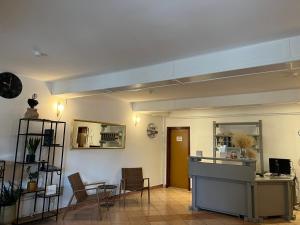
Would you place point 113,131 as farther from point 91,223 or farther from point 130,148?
point 91,223

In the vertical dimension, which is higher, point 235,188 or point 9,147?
point 9,147

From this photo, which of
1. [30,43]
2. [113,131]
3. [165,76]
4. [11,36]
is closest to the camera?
[11,36]

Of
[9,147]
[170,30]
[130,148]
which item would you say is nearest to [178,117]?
[130,148]

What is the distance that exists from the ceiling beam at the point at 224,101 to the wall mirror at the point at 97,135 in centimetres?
89

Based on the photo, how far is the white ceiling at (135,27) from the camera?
1.92 metres

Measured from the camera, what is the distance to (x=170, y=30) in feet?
7.60

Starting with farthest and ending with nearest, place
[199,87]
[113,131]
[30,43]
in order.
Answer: [113,131]
[199,87]
[30,43]

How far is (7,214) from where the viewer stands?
3473 mm

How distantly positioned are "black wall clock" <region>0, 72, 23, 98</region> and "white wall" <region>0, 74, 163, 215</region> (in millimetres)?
79

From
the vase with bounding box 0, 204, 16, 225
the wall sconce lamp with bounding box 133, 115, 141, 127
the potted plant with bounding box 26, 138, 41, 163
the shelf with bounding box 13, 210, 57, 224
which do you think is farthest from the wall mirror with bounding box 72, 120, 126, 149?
the vase with bounding box 0, 204, 16, 225

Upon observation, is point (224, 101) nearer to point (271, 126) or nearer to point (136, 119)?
point (271, 126)

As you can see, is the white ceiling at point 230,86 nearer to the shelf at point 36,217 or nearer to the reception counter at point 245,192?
Result: the reception counter at point 245,192

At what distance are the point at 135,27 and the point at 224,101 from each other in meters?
3.31

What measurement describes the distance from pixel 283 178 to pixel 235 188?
95 cm
